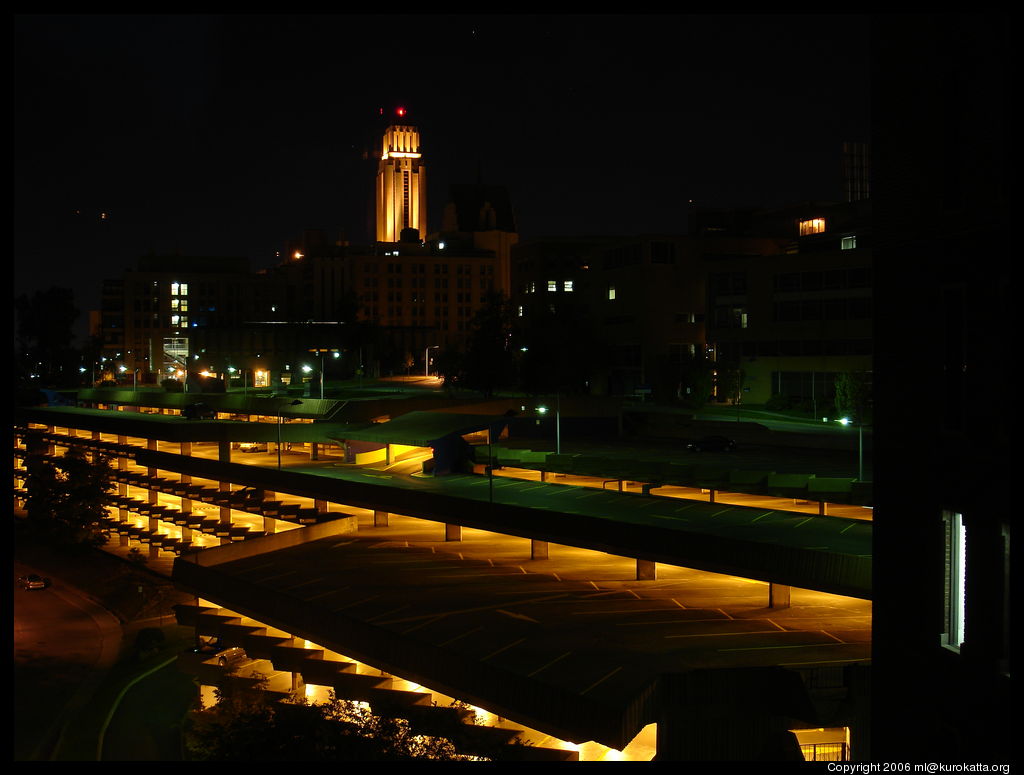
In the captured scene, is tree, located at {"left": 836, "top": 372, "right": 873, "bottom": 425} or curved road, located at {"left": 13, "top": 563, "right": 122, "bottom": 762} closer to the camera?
curved road, located at {"left": 13, "top": 563, "right": 122, "bottom": 762}

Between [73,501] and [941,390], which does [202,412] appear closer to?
[73,501]

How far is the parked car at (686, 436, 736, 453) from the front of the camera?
149 feet

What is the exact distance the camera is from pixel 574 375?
69812 millimetres

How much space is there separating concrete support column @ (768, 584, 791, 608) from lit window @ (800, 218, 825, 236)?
2509 inches

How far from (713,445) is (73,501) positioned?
34.0 metres

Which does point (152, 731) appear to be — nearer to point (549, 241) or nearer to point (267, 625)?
point (267, 625)

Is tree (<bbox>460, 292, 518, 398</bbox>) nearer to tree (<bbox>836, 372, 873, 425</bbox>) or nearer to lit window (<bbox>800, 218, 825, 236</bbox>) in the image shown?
tree (<bbox>836, 372, 873, 425</bbox>)

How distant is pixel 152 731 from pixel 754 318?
176 feet

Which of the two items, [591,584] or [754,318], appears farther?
[754,318]

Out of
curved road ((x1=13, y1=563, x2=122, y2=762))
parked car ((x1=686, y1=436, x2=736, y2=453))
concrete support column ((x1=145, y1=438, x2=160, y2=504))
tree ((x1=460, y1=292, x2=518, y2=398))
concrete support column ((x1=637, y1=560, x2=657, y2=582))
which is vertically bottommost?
curved road ((x1=13, y1=563, x2=122, y2=762))

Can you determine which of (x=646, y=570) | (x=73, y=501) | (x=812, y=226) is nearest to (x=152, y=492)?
(x=73, y=501)

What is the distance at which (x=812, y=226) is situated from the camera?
80812mm

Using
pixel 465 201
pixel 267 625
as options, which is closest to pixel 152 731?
pixel 267 625

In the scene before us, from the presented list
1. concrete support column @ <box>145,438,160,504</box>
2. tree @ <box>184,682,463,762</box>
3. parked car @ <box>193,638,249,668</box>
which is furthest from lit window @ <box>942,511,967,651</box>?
concrete support column @ <box>145,438,160,504</box>
